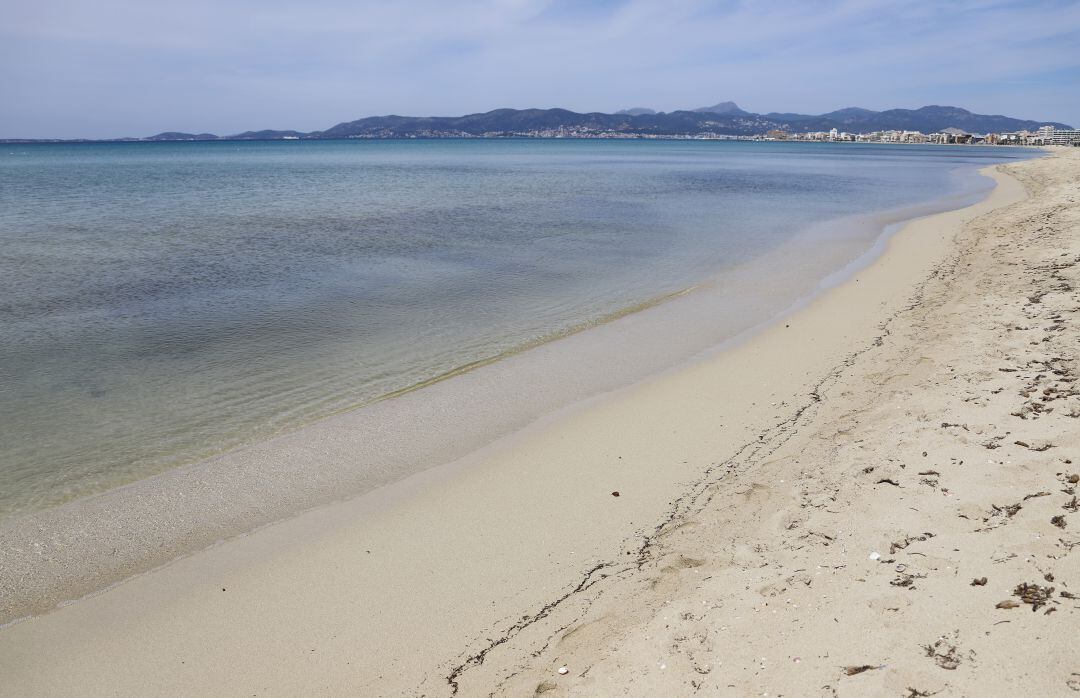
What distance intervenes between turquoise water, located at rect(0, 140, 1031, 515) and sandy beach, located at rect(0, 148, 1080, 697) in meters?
2.03

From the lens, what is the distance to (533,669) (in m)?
3.98

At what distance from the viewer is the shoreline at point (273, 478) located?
5.54 meters

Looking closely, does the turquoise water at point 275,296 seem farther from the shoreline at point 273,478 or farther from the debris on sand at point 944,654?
the debris on sand at point 944,654

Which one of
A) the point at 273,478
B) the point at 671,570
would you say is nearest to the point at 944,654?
the point at 671,570

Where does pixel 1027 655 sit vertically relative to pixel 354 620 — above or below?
above

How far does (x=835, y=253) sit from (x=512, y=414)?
14.3 m

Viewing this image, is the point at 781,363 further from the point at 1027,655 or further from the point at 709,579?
the point at 1027,655

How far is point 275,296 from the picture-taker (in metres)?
14.2

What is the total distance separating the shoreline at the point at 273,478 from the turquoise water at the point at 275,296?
0.44 metres

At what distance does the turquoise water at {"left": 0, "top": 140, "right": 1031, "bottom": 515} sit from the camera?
26.6ft

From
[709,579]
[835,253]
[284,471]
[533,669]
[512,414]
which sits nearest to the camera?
[533,669]

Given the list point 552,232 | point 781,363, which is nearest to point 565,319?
point 781,363

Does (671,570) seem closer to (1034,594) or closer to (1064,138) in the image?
(1034,594)

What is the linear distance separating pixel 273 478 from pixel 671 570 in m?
4.37
